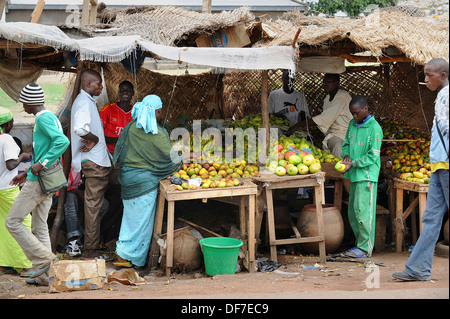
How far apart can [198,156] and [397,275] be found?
9.17 feet

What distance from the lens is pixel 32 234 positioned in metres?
5.03

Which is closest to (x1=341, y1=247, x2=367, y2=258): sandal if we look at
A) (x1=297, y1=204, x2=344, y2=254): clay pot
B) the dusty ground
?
the dusty ground

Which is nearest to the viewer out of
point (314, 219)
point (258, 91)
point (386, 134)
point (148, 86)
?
point (314, 219)

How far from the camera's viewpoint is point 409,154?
6.89 metres

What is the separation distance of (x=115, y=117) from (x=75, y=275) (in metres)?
2.74

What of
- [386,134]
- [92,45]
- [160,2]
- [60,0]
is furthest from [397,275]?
[60,0]

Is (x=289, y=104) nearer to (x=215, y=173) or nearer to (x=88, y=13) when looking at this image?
(x=215, y=173)

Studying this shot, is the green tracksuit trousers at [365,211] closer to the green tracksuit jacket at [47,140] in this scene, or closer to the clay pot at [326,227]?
the clay pot at [326,227]

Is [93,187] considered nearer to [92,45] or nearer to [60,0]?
[92,45]

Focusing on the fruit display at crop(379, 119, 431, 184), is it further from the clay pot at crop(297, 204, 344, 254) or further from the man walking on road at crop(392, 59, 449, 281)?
the man walking on road at crop(392, 59, 449, 281)

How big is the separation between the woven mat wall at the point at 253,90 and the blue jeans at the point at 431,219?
4089mm

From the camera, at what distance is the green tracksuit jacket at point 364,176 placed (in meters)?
6.03

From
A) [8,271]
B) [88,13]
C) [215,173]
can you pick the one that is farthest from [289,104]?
[8,271]

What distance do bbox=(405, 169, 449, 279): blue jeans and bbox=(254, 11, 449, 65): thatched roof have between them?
184 centimetres
